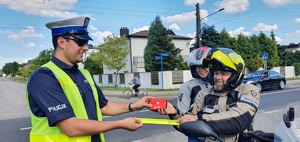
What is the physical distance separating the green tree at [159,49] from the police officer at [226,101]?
93.7 feet

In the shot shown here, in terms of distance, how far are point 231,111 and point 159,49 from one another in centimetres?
2949

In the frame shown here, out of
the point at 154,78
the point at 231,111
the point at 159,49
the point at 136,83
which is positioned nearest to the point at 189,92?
the point at 231,111

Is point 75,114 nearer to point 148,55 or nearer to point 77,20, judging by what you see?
point 77,20

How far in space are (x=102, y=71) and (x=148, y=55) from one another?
14273 millimetres

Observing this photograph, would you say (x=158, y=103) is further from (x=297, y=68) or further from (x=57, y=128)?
(x=297, y=68)

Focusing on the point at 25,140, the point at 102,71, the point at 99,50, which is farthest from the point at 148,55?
the point at 25,140

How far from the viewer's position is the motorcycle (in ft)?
5.37

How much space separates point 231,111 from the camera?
1.97 m

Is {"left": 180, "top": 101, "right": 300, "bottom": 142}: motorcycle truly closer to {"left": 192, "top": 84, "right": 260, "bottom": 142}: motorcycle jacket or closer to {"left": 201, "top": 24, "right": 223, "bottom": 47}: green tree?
{"left": 192, "top": 84, "right": 260, "bottom": 142}: motorcycle jacket

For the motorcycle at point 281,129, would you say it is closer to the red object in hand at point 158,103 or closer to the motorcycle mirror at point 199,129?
the motorcycle mirror at point 199,129

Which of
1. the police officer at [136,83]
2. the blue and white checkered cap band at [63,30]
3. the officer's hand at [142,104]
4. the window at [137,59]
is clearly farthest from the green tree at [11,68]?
the blue and white checkered cap band at [63,30]

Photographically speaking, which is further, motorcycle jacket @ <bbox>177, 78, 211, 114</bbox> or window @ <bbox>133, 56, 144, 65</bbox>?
window @ <bbox>133, 56, 144, 65</bbox>

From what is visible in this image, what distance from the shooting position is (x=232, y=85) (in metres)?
2.17

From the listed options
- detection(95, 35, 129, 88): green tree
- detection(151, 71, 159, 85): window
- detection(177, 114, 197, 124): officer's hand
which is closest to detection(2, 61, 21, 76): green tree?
detection(95, 35, 129, 88): green tree
